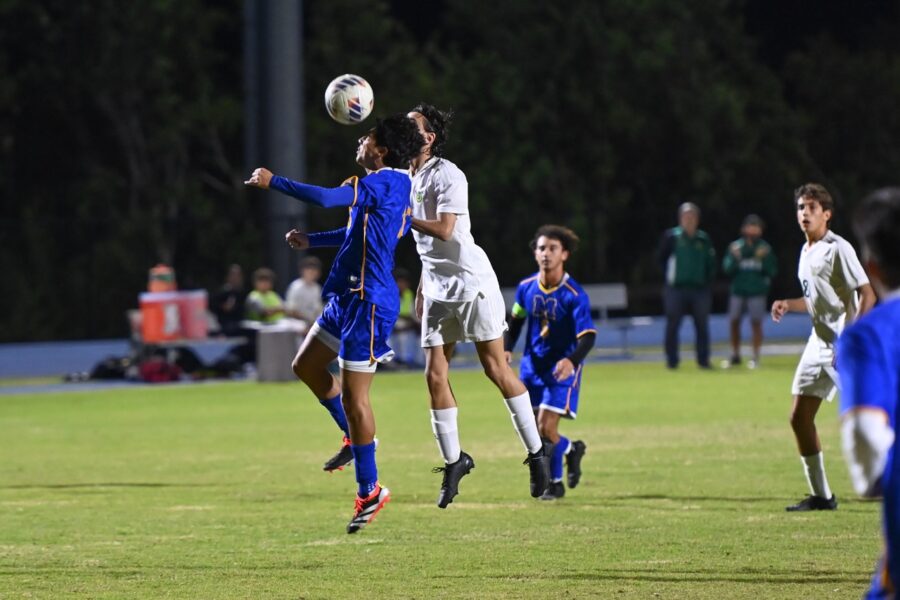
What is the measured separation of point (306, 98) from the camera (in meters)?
35.8

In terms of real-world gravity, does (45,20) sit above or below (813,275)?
above

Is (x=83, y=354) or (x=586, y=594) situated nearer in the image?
(x=586, y=594)

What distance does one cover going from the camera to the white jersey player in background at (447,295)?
8891 millimetres

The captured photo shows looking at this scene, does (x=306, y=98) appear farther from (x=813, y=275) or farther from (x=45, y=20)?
(x=813, y=275)

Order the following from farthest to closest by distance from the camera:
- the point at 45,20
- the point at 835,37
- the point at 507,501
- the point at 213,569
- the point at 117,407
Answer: the point at 835,37, the point at 45,20, the point at 117,407, the point at 507,501, the point at 213,569

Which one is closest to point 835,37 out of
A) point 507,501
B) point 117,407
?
point 117,407

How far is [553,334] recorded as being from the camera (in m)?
11.1

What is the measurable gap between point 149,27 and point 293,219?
8.22 metres

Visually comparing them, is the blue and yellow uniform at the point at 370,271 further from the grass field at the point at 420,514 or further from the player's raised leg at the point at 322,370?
the grass field at the point at 420,514

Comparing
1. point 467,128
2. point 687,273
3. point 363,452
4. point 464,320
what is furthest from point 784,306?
point 467,128

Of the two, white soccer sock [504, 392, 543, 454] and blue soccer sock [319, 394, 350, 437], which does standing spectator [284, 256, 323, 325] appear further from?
A: white soccer sock [504, 392, 543, 454]

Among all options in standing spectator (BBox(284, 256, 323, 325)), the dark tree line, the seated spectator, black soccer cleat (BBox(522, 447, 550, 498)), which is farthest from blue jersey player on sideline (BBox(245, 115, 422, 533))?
the dark tree line

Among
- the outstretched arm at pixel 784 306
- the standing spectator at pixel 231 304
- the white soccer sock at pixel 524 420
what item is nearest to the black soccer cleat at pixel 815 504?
the outstretched arm at pixel 784 306

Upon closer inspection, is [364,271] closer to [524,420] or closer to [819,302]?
[524,420]
